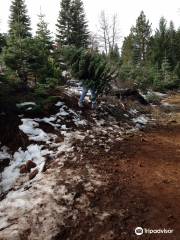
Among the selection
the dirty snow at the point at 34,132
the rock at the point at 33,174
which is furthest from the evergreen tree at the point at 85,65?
the rock at the point at 33,174

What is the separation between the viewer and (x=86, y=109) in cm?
1371

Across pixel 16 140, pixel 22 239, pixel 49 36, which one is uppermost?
pixel 49 36

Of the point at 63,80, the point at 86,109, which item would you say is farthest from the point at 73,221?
the point at 63,80

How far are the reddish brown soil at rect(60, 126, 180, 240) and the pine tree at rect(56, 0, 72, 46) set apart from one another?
27504mm

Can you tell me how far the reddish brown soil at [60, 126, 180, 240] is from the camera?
5078 mm

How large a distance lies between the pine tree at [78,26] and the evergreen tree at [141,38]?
1474cm

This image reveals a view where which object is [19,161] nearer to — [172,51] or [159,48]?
[159,48]

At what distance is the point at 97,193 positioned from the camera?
20.9 feet

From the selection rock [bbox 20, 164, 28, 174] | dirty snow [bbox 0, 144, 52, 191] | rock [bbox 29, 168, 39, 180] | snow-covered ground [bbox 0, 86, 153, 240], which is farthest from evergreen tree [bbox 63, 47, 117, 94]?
rock [bbox 29, 168, 39, 180]

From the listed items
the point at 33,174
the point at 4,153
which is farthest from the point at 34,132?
the point at 33,174

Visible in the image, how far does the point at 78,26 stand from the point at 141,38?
1759 centimetres

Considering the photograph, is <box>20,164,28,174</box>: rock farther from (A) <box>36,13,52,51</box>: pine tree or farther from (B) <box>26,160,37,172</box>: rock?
(A) <box>36,13,52,51</box>: pine tree

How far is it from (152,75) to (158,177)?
95.8 feet

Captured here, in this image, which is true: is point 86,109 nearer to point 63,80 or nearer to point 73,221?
point 63,80
